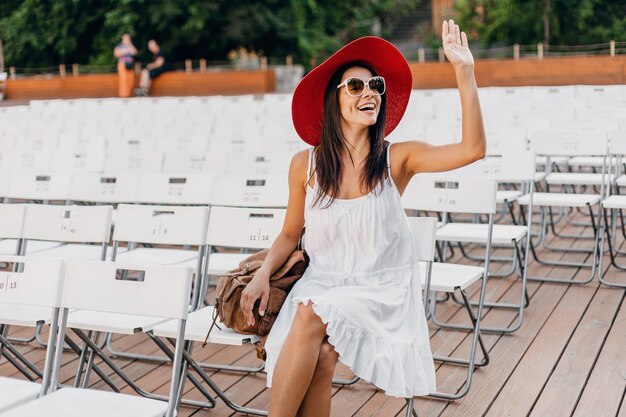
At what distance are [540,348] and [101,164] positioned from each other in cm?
474

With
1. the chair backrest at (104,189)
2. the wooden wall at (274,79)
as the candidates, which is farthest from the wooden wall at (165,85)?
the chair backrest at (104,189)

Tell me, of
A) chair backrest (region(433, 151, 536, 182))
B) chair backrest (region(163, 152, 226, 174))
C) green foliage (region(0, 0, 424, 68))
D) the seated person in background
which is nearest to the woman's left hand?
chair backrest (region(433, 151, 536, 182))

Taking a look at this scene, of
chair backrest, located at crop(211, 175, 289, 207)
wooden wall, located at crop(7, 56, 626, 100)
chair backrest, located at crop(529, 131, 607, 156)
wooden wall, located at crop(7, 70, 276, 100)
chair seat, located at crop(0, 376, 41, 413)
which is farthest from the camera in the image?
wooden wall, located at crop(7, 70, 276, 100)

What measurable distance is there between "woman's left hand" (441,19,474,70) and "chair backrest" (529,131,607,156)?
13.5 ft

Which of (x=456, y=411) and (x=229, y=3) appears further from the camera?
(x=229, y=3)

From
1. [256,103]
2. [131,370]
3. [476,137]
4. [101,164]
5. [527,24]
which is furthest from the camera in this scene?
[527,24]

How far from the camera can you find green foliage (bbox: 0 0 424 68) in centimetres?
2909

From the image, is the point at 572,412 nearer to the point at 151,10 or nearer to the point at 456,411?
the point at 456,411

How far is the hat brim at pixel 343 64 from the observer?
12.1ft

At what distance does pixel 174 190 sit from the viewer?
20.3 feet

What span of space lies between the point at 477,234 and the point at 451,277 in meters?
0.98

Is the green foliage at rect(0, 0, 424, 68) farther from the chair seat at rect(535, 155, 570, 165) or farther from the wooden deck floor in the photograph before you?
the wooden deck floor

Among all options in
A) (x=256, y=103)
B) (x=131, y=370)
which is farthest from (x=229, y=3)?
(x=131, y=370)

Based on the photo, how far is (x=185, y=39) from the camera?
2969 cm
